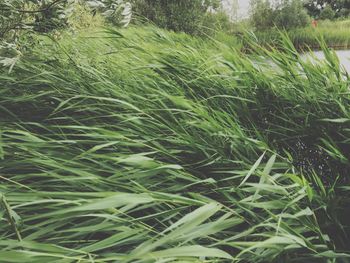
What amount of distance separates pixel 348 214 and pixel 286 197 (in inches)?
13.7

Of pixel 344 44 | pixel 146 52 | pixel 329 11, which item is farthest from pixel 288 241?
pixel 329 11

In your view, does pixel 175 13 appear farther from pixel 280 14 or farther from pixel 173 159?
pixel 173 159

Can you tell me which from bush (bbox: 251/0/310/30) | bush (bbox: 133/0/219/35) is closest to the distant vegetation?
bush (bbox: 133/0/219/35)

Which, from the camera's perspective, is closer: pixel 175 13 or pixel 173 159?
pixel 173 159

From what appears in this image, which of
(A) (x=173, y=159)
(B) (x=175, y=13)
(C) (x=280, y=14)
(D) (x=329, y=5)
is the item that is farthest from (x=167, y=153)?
(D) (x=329, y=5)

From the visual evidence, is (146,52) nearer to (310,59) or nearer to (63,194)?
(310,59)

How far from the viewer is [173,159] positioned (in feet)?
4.99

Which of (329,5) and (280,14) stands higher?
(329,5)

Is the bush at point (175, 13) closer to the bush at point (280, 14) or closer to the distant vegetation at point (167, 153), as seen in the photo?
the bush at point (280, 14)

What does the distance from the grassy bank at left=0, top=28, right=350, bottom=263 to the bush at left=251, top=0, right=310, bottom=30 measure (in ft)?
38.5

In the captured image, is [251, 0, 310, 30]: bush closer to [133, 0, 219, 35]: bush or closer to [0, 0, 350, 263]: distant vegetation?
[133, 0, 219, 35]: bush

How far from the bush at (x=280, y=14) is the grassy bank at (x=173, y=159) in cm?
1175

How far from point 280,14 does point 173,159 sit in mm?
12670

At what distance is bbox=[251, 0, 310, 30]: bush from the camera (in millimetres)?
13219
